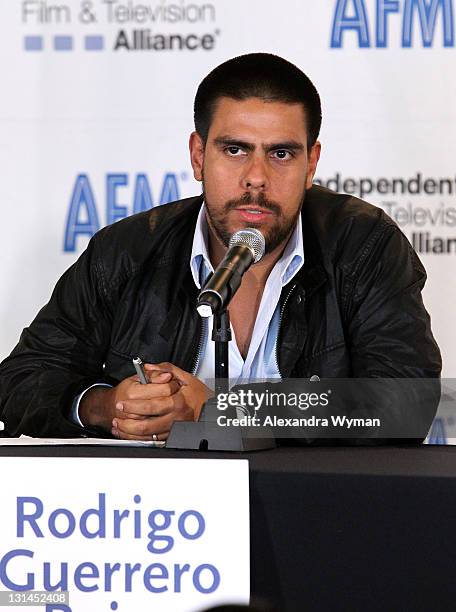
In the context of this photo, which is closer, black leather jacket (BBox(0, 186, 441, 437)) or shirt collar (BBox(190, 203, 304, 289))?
black leather jacket (BBox(0, 186, 441, 437))

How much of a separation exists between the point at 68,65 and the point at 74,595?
1899 mm

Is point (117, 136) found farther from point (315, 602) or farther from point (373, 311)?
point (315, 602)

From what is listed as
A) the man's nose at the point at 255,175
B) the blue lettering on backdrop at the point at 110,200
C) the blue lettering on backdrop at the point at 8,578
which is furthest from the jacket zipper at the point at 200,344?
the blue lettering on backdrop at the point at 8,578

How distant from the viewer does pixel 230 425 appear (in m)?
1.80

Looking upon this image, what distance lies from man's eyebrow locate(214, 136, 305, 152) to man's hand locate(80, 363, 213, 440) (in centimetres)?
59

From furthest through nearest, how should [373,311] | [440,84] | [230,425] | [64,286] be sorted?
[440,84] < [64,286] < [373,311] < [230,425]

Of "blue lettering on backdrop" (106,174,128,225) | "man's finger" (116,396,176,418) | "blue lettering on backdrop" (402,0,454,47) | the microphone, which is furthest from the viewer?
"blue lettering on backdrop" (106,174,128,225)

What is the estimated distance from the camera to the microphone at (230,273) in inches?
63.2

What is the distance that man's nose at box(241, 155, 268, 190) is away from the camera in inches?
95.3

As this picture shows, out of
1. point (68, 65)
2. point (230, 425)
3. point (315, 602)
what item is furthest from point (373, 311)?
point (68, 65)

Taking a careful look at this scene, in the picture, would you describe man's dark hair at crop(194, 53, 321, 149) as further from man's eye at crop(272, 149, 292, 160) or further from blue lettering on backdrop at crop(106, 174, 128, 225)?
blue lettering on backdrop at crop(106, 174, 128, 225)

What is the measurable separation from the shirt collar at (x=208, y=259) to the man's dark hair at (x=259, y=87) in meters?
0.21

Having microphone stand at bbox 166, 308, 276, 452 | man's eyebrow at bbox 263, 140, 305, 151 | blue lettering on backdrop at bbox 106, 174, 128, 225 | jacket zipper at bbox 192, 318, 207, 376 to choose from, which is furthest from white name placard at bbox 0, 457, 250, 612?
blue lettering on backdrop at bbox 106, 174, 128, 225

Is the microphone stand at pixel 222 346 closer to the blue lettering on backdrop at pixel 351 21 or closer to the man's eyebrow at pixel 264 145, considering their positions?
the man's eyebrow at pixel 264 145
